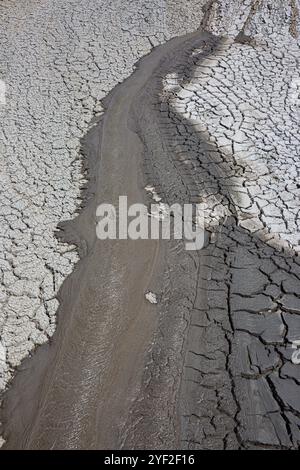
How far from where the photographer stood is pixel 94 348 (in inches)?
80.2

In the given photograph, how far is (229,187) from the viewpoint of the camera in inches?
108

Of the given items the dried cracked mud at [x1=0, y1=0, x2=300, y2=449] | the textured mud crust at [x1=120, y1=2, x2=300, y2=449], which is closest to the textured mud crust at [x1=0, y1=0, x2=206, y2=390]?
the dried cracked mud at [x1=0, y1=0, x2=300, y2=449]

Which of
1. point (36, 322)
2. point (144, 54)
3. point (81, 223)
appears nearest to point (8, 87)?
point (144, 54)

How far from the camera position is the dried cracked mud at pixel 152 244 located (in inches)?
71.9

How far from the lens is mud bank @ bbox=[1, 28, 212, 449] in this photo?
70.5 inches

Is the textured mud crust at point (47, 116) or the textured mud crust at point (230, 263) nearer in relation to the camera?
the textured mud crust at point (230, 263)

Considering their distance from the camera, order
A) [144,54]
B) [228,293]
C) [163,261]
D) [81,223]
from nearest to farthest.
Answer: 1. [228,293]
2. [163,261]
3. [81,223]
4. [144,54]

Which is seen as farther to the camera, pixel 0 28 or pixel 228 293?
pixel 0 28

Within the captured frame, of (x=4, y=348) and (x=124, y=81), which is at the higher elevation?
(x=124, y=81)

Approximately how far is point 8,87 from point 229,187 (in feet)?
5.76

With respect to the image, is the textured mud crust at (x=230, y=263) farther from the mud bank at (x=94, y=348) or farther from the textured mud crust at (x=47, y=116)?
the textured mud crust at (x=47, y=116)

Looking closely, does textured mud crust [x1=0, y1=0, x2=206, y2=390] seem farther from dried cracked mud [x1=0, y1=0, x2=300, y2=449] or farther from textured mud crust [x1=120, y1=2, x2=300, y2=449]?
textured mud crust [x1=120, y1=2, x2=300, y2=449]

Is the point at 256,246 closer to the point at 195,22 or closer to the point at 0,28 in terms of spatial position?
the point at 195,22

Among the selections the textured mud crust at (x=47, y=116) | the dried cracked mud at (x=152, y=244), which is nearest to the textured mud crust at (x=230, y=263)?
the dried cracked mud at (x=152, y=244)
